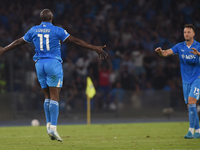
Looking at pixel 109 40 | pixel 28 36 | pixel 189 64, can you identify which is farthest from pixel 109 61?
pixel 28 36

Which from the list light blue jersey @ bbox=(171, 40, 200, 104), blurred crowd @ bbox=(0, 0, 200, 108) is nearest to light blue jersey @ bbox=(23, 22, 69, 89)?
light blue jersey @ bbox=(171, 40, 200, 104)

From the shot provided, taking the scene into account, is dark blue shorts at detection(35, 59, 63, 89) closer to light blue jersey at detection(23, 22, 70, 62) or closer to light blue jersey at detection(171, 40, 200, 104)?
light blue jersey at detection(23, 22, 70, 62)

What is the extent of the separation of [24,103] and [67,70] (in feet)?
8.51

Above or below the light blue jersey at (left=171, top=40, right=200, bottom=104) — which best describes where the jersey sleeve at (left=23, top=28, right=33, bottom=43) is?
above

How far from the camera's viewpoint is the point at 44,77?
746 centimetres

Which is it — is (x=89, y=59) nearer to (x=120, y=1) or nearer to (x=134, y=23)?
(x=134, y=23)

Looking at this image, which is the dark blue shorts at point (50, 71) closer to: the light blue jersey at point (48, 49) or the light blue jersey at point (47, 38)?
the light blue jersey at point (48, 49)

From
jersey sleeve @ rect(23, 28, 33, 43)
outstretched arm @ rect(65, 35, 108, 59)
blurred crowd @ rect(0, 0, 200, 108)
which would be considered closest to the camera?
outstretched arm @ rect(65, 35, 108, 59)

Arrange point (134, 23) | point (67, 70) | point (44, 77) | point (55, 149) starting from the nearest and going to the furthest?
1. point (55, 149)
2. point (44, 77)
3. point (67, 70)
4. point (134, 23)

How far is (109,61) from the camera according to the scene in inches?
701

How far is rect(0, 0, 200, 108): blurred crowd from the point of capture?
1625 centimetres

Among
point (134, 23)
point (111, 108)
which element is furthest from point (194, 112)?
point (134, 23)

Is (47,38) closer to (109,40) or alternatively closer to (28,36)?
(28,36)

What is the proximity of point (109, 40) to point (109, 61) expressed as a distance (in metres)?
1.60
